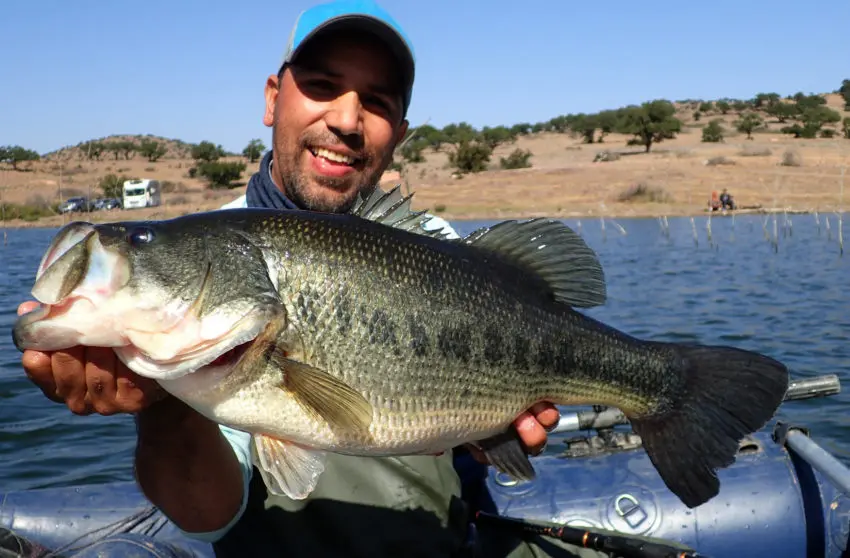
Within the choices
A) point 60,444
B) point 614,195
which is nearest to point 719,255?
point 614,195

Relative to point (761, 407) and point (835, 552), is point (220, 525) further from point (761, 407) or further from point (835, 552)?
point (835, 552)

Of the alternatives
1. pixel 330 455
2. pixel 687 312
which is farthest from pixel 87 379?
pixel 687 312

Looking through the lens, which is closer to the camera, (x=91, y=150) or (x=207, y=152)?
(x=91, y=150)

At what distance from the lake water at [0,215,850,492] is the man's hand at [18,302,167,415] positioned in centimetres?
473

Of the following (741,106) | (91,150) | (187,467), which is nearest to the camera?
(187,467)

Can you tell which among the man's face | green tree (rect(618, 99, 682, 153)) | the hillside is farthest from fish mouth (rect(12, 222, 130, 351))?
green tree (rect(618, 99, 682, 153))

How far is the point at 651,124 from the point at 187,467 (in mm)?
56346

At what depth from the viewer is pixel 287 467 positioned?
238 cm

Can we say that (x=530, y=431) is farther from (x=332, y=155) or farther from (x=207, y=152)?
(x=207, y=152)

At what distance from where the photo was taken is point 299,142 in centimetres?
373

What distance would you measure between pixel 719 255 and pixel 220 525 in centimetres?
2227

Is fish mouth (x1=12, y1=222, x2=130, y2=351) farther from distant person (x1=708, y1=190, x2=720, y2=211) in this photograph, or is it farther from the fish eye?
distant person (x1=708, y1=190, x2=720, y2=211)

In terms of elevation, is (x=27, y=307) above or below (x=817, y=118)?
below

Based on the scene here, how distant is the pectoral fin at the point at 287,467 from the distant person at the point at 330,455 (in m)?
0.30
